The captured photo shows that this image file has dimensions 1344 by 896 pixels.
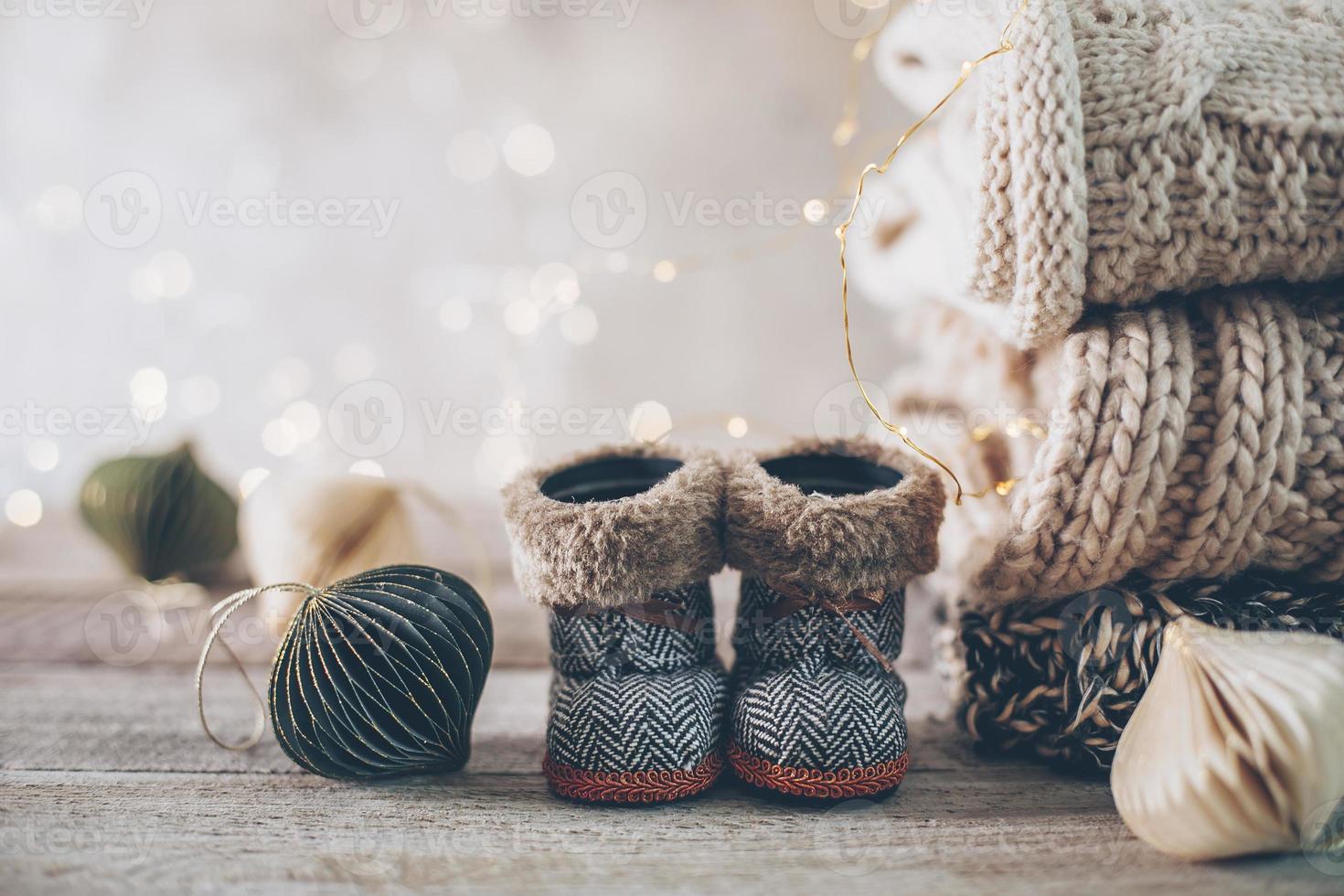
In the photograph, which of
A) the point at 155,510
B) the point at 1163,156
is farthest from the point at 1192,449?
the point at 155,510

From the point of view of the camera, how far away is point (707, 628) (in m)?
0.56

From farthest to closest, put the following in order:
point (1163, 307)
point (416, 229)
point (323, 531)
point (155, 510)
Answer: point (416, 229), point (155, 510), point (323, 531), point (1163, 307)

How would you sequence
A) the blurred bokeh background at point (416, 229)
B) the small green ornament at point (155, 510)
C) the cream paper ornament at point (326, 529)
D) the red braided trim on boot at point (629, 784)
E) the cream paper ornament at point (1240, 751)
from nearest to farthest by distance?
the cream paper ornament at point (1240, 751) < the red braided trim on boot at point (629, 784) < the cream paper ornament at point (326, 529) < the small green ornament at point (155, 510) < the blurred bokeh background at point (416, 229)

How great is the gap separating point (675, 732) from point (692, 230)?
67cm

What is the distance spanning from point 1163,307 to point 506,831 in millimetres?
497

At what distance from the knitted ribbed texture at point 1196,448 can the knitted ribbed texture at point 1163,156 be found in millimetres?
29

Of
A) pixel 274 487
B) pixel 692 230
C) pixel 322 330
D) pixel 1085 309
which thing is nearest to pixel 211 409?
pixel 322 330

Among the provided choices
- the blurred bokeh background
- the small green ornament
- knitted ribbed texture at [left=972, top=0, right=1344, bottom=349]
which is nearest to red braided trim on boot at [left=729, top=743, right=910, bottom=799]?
knitted ribbed texture at [left=972, top=0, right=1344, bottom=349]

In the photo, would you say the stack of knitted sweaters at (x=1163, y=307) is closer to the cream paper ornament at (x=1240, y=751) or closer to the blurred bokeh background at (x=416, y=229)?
the cream paper ornament at (x=1240, y=751)

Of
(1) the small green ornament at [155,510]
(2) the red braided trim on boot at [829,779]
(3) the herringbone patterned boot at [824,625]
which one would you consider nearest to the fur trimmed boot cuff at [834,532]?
(3) the herringbone patterned boot at [824,625]

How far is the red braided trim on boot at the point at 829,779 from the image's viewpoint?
47 centimetres

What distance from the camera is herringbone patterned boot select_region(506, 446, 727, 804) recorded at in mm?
473

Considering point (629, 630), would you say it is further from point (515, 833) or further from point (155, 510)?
point (155, 510)

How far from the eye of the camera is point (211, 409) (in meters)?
1.04
